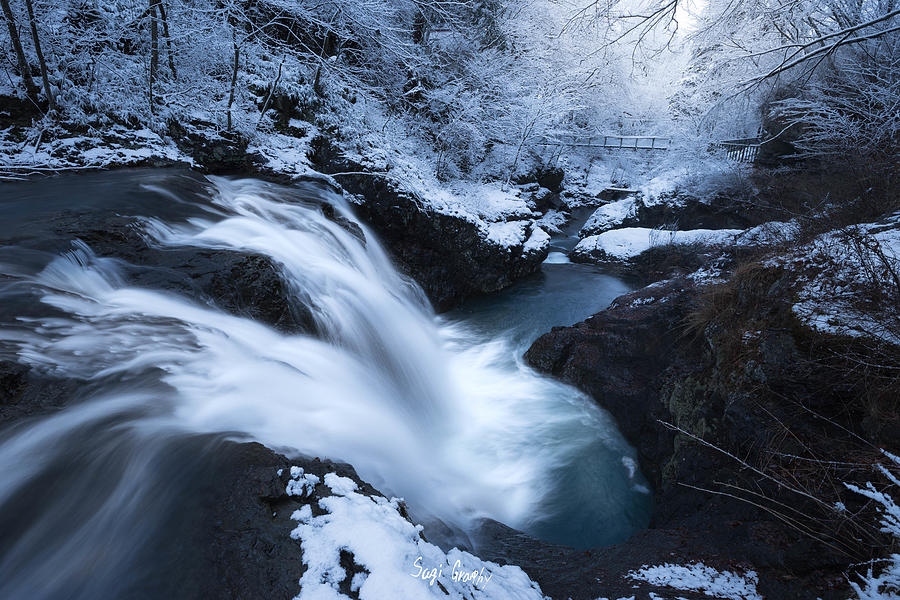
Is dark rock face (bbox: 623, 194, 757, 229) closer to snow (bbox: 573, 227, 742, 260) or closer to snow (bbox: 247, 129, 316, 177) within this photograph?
snow (bbox: 573, 227, 742, 260)

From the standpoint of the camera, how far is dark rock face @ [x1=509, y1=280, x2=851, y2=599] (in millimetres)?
2604

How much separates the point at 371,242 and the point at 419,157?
289 inches

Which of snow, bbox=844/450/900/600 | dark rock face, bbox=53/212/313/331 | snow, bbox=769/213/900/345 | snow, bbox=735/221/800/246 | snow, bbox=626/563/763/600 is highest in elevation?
snow, bbox=735/221/800/246

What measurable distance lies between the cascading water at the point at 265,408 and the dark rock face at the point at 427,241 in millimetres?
1632

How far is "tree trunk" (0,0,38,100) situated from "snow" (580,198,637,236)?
15.8 m

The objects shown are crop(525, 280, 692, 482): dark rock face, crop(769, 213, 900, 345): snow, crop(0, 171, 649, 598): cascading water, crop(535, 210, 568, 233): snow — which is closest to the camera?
crop(0, 171, 649, 598): cascading water

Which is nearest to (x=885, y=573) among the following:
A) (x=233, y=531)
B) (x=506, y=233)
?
(x=233, y=531)

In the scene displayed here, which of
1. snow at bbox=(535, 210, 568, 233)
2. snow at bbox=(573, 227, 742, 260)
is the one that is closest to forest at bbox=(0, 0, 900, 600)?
snow at bbox=(573, 227, 742, 260)

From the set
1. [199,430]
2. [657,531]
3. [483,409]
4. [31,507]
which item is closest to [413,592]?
[199,430]

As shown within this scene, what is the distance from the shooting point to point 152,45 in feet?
25.9

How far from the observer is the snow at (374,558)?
1.59m

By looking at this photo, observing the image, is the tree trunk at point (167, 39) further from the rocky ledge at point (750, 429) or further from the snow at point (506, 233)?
the rocky ledge at point (750, 429)

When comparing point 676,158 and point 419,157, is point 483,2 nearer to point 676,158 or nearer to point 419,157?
point 419,157

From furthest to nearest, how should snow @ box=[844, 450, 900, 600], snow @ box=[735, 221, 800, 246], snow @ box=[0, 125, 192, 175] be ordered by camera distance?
1. snow @ box=[0, 125, 192, 175]
2. snow @ box=[735, 221, 800, 246]
3. snow @ box=[844, 450, 900, 600]
